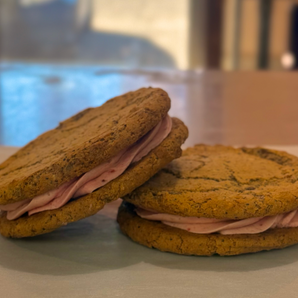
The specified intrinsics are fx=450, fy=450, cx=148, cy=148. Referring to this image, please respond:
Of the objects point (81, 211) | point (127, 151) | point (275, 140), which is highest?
point (127, 151)

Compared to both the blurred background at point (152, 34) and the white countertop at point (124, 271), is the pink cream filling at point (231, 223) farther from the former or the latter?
the blurred background at point (152, 34)

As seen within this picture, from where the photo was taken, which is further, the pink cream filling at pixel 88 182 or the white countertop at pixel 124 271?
the pink cream filling at pixel 88 182

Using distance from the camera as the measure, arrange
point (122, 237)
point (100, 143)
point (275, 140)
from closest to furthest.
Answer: point (100, 143), point (122, 237), point (275, 140)

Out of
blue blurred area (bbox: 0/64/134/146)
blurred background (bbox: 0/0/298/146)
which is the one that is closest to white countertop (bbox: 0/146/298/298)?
blue blurred area (bbox: 0/64/134/146)

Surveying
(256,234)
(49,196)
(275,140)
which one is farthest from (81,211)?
(275,140)

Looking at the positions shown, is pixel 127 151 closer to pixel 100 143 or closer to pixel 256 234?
pixel 100 143

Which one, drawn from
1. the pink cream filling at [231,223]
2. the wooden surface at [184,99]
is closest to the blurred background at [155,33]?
the wooden surface at [184,99]
